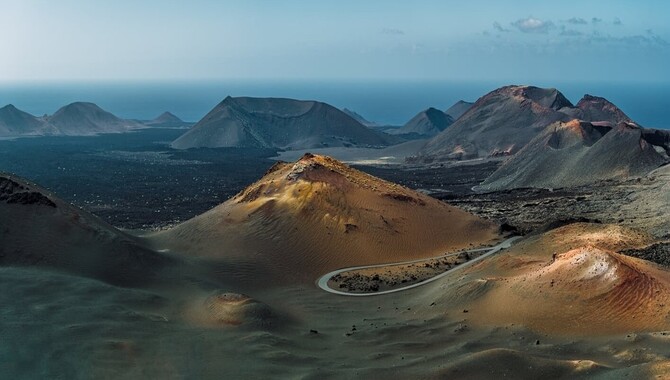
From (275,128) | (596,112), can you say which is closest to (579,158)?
(596,112)

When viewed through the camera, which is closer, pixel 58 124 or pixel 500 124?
pixel 500 124

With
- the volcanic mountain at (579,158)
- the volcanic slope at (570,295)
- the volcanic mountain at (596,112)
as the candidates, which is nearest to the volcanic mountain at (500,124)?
the volcanic mountain at (596,112)

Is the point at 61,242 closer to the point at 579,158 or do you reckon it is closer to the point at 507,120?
the point at 579,158

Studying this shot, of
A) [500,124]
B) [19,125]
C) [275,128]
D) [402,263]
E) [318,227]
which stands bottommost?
[402,263]

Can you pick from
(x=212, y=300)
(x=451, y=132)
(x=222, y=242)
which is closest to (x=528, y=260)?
(x=212, y=300)

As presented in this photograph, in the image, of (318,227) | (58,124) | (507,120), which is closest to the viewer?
(318,227)

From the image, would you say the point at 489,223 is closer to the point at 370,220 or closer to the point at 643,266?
the point at 370,220

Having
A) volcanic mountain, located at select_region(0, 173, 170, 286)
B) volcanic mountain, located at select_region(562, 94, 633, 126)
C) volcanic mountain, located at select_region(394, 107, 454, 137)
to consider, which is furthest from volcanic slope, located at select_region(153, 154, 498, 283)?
volcanic mountain, located at select_region(394, 107, 454, 137)
